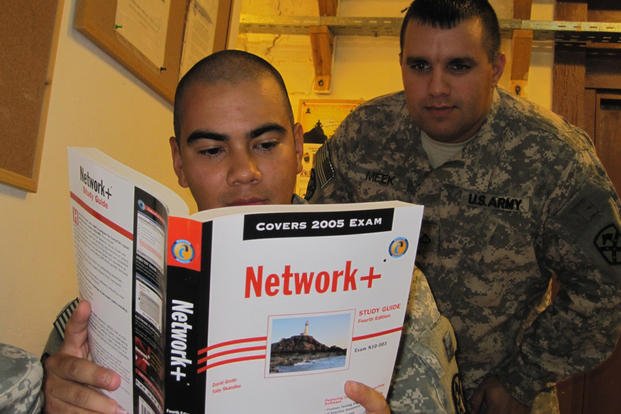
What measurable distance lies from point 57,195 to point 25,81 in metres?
0.21

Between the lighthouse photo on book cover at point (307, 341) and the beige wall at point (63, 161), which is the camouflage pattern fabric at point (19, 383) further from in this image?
the beige wall at point (63, 161)

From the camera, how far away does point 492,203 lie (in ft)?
4.94

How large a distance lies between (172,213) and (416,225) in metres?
0.24

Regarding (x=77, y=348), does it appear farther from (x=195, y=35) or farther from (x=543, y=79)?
(x=543, y=79)

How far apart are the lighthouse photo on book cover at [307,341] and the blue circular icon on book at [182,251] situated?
4.1 inches

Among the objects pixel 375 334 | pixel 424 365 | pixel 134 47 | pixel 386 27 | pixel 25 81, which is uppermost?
pixel 386 27

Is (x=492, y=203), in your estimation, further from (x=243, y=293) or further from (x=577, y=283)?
(x=243, y=293)

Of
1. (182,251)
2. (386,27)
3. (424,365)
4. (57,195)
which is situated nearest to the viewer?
(182,251)

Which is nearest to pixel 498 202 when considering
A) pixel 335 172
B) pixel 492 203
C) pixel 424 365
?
pixel 492 203

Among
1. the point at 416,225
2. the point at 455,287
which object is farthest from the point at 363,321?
the point at 455,287

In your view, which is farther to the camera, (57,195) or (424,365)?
(57,195)

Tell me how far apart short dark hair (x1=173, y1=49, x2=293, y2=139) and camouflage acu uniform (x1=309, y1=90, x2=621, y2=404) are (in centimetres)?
64

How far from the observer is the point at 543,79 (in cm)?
283

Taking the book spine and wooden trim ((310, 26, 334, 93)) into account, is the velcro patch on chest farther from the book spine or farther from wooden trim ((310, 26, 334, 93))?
wooden trim ((310, 26, 334, 93))
